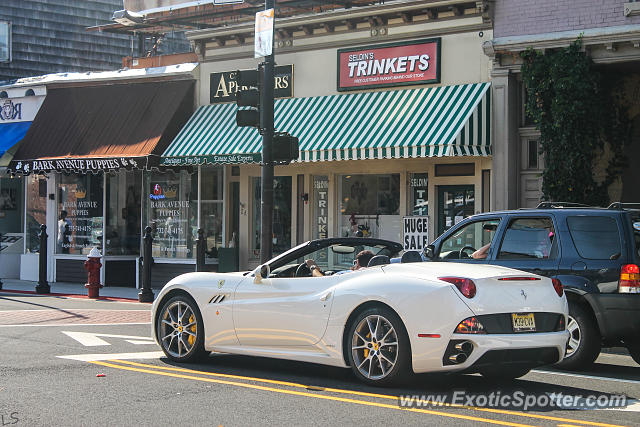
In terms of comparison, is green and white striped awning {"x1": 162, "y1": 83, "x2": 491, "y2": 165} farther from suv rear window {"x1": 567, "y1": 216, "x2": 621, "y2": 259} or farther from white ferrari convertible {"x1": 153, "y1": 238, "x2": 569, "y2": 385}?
white ferrari convertible {"x1": 153, "y1": 238, "x2": 569, "y2": 385}

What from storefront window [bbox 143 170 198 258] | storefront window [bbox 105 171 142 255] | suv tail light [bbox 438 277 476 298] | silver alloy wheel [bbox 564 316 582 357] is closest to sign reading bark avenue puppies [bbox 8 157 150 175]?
storefront window [bbox 105 171 142 255]

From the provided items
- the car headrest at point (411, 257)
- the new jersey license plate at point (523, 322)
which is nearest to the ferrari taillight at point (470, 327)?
the new jersey license plate at point (523, 322)

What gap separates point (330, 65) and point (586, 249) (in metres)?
11.6

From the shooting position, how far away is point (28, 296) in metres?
19.8

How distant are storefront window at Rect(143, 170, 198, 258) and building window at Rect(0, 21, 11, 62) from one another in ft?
32.8

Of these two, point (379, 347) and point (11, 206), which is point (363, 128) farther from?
point (11, 206)

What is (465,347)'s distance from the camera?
300 inches

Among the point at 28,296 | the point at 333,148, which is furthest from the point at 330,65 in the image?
the point at 28,296

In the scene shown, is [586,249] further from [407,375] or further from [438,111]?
[438,111]

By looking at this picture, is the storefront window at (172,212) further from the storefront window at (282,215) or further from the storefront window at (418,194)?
the storefront window at (418,194)

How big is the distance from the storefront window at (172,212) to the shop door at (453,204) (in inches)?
262

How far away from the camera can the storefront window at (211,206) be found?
22.7 meters

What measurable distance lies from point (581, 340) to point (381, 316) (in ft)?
9.44

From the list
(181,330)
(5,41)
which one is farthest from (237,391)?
(5,41)
